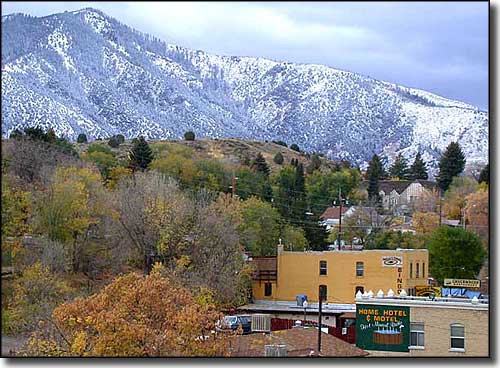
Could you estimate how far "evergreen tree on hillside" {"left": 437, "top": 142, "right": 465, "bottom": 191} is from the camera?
17163 mm

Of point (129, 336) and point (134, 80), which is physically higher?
point (134, 80)

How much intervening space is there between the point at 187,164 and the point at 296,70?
432 inches

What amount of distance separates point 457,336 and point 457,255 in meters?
9.41

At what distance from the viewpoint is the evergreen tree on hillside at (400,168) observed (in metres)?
18.9

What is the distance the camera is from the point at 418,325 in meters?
8.45

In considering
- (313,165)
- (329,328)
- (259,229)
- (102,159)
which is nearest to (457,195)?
(313,165)

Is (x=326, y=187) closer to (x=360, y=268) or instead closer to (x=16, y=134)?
(x=360, y=268)

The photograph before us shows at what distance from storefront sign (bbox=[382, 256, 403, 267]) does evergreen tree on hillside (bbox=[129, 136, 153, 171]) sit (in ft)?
19.7

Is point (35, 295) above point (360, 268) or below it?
below

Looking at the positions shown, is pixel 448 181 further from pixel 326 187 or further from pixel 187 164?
pixel 187 164

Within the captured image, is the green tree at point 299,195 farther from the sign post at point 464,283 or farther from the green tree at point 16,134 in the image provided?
the green tree at point 16,134

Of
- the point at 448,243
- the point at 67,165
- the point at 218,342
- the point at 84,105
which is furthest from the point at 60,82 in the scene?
the point at 448,243

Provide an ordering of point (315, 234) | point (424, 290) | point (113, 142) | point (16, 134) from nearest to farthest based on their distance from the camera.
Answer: point (424, 290) → point (16, 134) → point (113, 142) → point (315, 234)

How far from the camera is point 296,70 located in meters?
11.0
